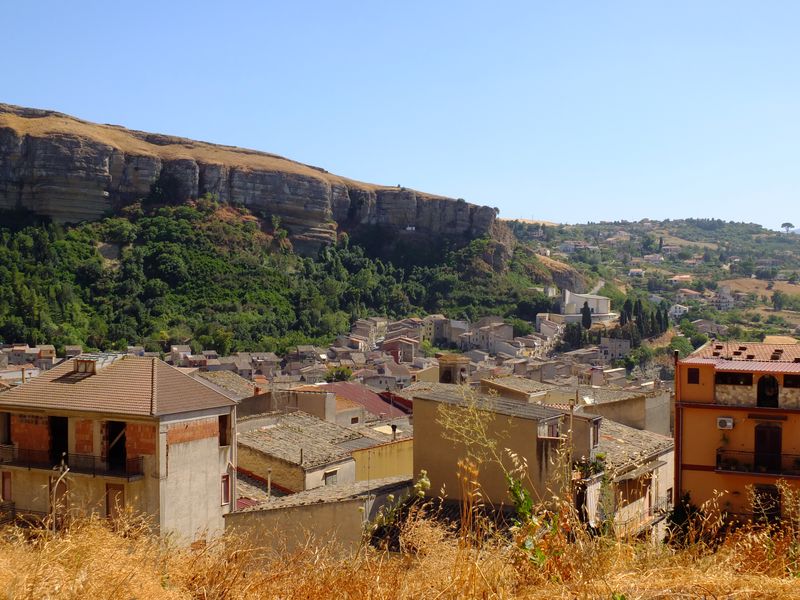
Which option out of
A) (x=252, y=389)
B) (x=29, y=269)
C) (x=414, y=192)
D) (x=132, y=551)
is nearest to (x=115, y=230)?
(x=29, y=269)

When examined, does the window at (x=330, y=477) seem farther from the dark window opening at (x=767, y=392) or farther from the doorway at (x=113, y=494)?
the dark window opening at (x=767, y=392)

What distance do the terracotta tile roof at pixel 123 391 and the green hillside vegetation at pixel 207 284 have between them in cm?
5306

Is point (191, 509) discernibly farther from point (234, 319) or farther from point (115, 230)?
point (115, 230)

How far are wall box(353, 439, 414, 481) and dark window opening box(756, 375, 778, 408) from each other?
6.37 metres

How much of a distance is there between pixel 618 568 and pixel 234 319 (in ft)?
229

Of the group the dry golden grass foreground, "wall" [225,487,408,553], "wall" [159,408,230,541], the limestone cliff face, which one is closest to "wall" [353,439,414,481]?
"wall" [159,408,230,541]

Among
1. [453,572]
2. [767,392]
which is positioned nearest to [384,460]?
[767,392]

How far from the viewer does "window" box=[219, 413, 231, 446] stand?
12742 mm

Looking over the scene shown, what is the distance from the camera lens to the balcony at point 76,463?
11.4 metres

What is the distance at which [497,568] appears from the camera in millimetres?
3840

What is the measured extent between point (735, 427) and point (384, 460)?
642 centimetres

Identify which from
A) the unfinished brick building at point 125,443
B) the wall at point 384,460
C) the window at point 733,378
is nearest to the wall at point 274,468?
the wall at point 384,460

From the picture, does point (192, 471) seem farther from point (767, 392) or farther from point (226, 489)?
point (767, 392)

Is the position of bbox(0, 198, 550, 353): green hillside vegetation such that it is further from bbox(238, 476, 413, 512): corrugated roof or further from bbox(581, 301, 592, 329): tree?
bbox(238, 476, 413, 512): corrugated roof
